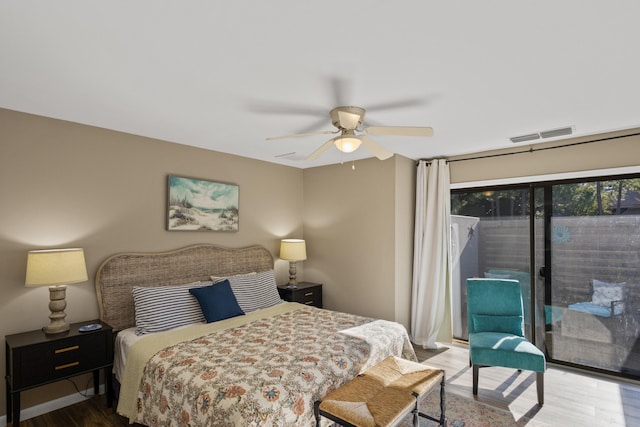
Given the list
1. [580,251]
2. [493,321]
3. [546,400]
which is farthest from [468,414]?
[580,251]

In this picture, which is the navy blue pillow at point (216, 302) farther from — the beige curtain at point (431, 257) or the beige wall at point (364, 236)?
the beige curtain at point (431, 257)

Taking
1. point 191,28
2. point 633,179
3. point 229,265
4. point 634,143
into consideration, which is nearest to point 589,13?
point 191,28

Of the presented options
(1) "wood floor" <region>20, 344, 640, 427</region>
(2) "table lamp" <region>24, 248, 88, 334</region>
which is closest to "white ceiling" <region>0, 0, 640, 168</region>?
(2) "table lamp" <region>24, 248, 88, 334</region>

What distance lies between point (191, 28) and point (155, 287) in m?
2.46

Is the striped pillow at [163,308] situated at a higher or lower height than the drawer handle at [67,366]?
higher

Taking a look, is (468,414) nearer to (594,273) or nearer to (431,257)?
(431,257)

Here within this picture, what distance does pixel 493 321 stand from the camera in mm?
3471

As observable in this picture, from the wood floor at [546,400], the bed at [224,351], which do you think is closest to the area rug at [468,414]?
the wood floor at [546,400]

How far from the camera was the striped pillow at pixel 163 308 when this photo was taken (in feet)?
9.77

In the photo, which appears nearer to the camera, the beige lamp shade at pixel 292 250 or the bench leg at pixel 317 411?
the bench leg at pixel 317 411

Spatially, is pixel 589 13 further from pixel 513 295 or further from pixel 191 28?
pixel 513 295

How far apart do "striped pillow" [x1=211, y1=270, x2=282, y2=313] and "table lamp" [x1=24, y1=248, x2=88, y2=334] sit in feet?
4.41

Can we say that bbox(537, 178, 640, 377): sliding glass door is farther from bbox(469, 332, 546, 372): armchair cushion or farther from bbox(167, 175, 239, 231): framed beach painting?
bbox(167, 175, 239, 231): framed beach painting

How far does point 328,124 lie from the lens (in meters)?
3.04
